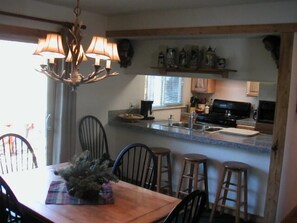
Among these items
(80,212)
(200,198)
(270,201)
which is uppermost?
(200,198)

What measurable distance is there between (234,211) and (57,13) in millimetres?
3166

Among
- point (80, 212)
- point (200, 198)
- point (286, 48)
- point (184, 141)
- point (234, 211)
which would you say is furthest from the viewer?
point (184, 141)

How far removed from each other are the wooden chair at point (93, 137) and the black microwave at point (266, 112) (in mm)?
2441

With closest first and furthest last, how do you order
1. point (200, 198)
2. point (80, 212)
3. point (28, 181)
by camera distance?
point (200, 198), point (80, 212), point (28, 181)

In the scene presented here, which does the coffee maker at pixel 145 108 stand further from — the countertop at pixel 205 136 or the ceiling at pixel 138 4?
the ceiling at pixel 138 4

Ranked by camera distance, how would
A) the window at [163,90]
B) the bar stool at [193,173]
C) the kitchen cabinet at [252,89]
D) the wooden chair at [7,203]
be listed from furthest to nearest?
the kitchen cabinet at [252,89] → the window at [163,90] → the bar stool at [193,173] → the wooden chair at [7,203]

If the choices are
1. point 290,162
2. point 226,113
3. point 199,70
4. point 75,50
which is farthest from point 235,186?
point 226,113

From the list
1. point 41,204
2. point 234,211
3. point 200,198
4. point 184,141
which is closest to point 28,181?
point 41,204

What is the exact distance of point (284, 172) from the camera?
3.44 m

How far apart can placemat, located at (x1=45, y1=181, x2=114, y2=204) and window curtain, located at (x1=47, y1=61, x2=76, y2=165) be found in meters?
1.62

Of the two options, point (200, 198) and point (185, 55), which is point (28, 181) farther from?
point (185, 55)

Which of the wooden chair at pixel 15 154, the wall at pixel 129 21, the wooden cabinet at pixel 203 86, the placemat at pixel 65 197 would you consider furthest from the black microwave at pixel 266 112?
the wooden chair at pixel 15 154

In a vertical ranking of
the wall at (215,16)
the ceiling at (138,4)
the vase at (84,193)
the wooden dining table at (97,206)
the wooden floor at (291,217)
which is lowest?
the wooden floor at (291,217)

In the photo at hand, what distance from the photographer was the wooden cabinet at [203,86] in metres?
6.48
